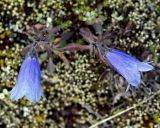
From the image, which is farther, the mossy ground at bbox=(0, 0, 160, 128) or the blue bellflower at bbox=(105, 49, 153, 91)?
the mossy ground at bbox=(0, 0, 160, 128)

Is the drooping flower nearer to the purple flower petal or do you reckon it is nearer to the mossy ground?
the purple flower petal

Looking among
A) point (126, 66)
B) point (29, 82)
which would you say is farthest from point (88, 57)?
point (29, 82)

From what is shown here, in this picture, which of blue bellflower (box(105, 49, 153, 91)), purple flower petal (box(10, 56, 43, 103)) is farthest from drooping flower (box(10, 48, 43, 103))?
blue bellflower (box(105, 49, 153, 91))

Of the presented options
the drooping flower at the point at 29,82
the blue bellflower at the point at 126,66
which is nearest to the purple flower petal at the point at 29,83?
the drooping flower at the point at 29,82

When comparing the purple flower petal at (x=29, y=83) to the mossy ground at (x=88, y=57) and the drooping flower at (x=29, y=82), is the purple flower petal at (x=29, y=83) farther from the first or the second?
the mossy ground at (x=88, y=57)

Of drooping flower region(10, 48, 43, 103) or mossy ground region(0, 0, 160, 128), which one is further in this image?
mossy ground region(0, 0, 160, 128)
